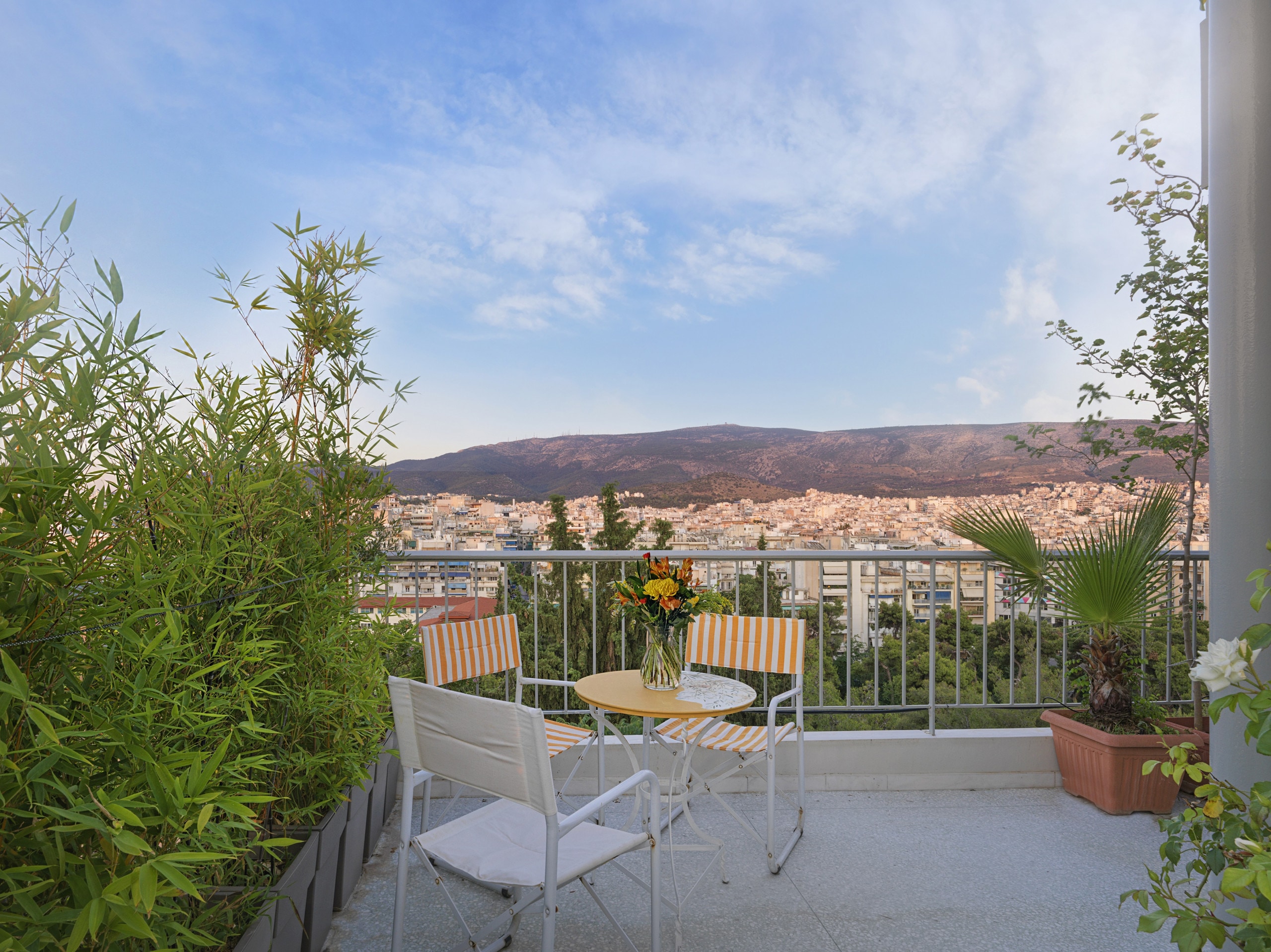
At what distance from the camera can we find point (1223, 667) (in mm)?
1287

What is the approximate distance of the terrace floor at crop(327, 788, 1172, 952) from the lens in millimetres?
2379

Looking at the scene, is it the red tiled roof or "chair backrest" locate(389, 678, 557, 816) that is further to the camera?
the red tiled roof

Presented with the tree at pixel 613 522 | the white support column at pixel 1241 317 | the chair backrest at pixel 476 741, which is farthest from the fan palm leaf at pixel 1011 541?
Result: the tree at pixel 613 522

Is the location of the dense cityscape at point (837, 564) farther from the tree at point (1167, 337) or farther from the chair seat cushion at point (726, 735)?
the chair seat cushion at point (726, 735)

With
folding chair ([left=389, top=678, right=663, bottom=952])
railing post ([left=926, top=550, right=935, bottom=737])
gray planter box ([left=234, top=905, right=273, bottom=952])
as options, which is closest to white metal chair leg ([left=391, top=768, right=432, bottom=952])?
folding chair ([left=389, top=678, right=663, bottom=952])

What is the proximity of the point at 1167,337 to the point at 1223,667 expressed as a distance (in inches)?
163

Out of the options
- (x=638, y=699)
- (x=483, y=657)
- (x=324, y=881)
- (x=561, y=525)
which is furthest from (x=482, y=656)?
(x=561, y=525)

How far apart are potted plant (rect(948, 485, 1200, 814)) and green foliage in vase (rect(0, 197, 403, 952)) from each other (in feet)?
11.2

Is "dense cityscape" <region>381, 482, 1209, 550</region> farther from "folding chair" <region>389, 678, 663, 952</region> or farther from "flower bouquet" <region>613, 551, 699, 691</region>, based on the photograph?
"folding chair" <region>389, 678, 663, 952</region>

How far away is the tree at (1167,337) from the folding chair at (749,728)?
273cm

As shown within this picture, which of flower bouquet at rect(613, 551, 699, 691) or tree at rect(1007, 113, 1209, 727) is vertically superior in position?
tree at rect(1007, 113, 1209, 727)

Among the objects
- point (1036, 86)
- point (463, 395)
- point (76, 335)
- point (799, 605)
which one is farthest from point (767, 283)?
point (76, 335)

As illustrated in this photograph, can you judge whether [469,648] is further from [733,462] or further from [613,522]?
[733,462]

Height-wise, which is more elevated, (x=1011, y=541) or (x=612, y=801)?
(x=1011, y=541)
